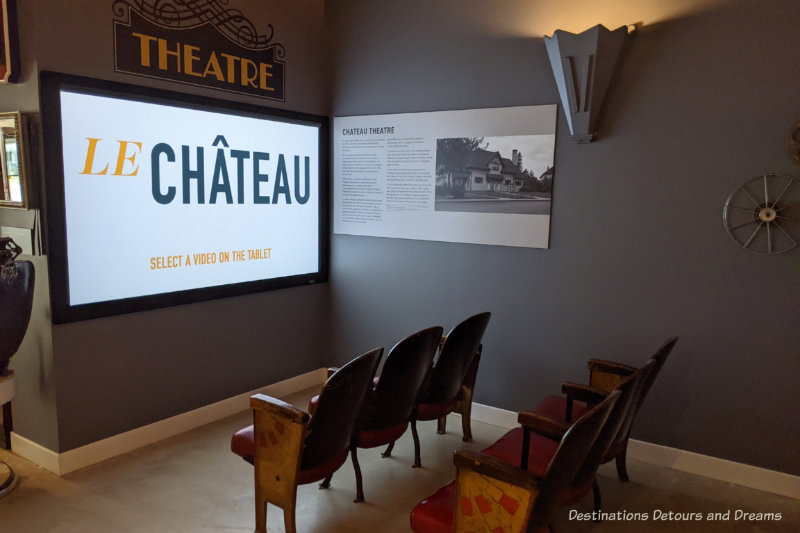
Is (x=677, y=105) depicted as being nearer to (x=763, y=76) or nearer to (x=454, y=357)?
(x=763, y=76)

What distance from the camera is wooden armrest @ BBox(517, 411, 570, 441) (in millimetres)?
2357

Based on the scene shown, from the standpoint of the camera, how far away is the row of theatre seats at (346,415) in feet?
7.68

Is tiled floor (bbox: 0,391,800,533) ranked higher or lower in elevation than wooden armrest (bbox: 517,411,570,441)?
lower

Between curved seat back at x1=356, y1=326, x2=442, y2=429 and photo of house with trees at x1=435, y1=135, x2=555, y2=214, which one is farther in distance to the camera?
photo of house with trees at x1=435, y1=135, x2=555, y2=214

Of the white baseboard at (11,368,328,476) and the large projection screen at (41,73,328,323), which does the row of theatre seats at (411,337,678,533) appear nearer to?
the white baseboard at (11,368,328,476)

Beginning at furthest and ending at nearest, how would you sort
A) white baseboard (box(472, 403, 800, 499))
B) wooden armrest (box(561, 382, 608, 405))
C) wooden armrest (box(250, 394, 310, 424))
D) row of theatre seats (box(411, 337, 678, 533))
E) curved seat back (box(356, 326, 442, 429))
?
white baseboard (box(472, 403, 800, 499))
wooden armrest (box(561, 382, 608, 405))
curved seat back (box(356, 326, 442, 429))
wooden armrest (box(250, 394, 310, 424))
row of theatre seats (box(411, 337, 678, 533))

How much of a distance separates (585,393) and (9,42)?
3475mm

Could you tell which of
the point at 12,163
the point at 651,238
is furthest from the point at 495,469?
the point at 12,163

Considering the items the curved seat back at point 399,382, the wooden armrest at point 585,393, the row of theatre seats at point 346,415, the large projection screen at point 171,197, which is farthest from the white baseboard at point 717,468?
the large projection screen at point 171,197

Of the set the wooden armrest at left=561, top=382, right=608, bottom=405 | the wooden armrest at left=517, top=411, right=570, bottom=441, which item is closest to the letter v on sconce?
the wooden armrest at left=561, top=382, right=608, bottom=405

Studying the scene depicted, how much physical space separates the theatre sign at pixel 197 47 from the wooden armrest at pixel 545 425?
9.48ft

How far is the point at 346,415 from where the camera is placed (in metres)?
2.46

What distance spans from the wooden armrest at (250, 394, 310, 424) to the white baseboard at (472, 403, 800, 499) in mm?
2231

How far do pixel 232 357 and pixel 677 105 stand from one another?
131 inches
